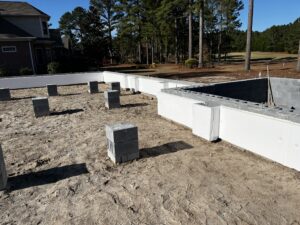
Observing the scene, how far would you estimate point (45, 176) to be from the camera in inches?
188

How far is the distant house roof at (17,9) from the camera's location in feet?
77.6

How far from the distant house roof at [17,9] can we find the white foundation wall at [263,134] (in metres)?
24.5

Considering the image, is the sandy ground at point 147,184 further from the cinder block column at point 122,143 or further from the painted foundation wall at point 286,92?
the painted foundation wall at point 286,92

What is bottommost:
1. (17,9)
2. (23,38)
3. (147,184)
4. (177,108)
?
(147,184)

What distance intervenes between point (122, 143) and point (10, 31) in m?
22.9

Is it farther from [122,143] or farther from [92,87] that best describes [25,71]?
[122,143]

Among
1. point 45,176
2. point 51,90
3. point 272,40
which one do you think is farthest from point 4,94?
point 272,40

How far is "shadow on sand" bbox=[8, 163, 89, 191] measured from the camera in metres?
4.52

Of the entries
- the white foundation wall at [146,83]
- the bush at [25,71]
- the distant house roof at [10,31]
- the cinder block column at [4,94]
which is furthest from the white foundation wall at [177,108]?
the distant house roof at [10,31]

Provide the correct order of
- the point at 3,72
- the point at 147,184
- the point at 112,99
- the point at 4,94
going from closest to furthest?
1. the point at 147,184
2. the point at 112,99
3. the point at 4,94
4. the point at 3,72

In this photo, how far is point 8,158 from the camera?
18.7ft

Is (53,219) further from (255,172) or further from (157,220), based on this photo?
(255,172)

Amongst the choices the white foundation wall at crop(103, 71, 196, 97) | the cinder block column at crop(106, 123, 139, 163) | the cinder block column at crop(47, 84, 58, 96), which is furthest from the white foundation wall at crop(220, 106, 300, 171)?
the cinder block column at crop(47, 84, 58, 96)

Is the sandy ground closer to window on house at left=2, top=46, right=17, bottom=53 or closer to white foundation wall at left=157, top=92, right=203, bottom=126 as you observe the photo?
white foundation wall at left=157, top=92, right=203, bottom=126
